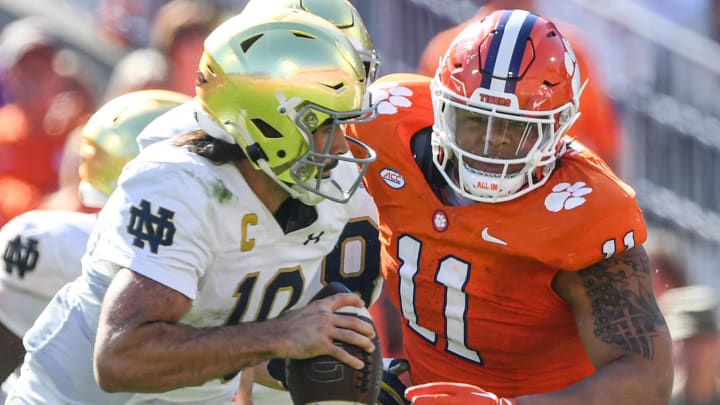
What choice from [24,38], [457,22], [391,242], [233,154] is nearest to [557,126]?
[391,242]

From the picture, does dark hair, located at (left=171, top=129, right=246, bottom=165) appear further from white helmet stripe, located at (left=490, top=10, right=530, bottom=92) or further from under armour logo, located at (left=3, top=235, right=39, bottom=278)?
under armour logo, located at (left=3, top=235, right=39, bottom=278)

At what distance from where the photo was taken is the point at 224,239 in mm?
3336

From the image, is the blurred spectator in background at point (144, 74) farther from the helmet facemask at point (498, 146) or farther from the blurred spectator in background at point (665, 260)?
the helmet facemask at point (498, 146)

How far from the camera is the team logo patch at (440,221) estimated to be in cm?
389

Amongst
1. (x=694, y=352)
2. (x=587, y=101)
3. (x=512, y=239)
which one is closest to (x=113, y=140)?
(x=512, y=239)

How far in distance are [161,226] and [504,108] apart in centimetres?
105

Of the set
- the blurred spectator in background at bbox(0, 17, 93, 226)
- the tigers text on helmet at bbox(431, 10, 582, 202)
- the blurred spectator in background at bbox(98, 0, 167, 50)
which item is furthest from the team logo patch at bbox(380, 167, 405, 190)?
the blurred spectator in background at bbox(98, 0, 167, 50)

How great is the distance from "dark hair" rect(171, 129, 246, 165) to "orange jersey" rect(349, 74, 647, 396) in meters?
0.69

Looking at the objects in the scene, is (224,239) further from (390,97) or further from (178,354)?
(390,97)

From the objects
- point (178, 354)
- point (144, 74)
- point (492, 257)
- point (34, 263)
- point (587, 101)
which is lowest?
point (144, 74)

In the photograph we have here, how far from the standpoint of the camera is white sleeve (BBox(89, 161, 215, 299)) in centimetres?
315

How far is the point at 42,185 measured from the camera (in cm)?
666

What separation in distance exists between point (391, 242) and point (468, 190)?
1.07ft

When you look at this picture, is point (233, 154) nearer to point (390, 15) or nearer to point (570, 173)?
point (570, 173)
